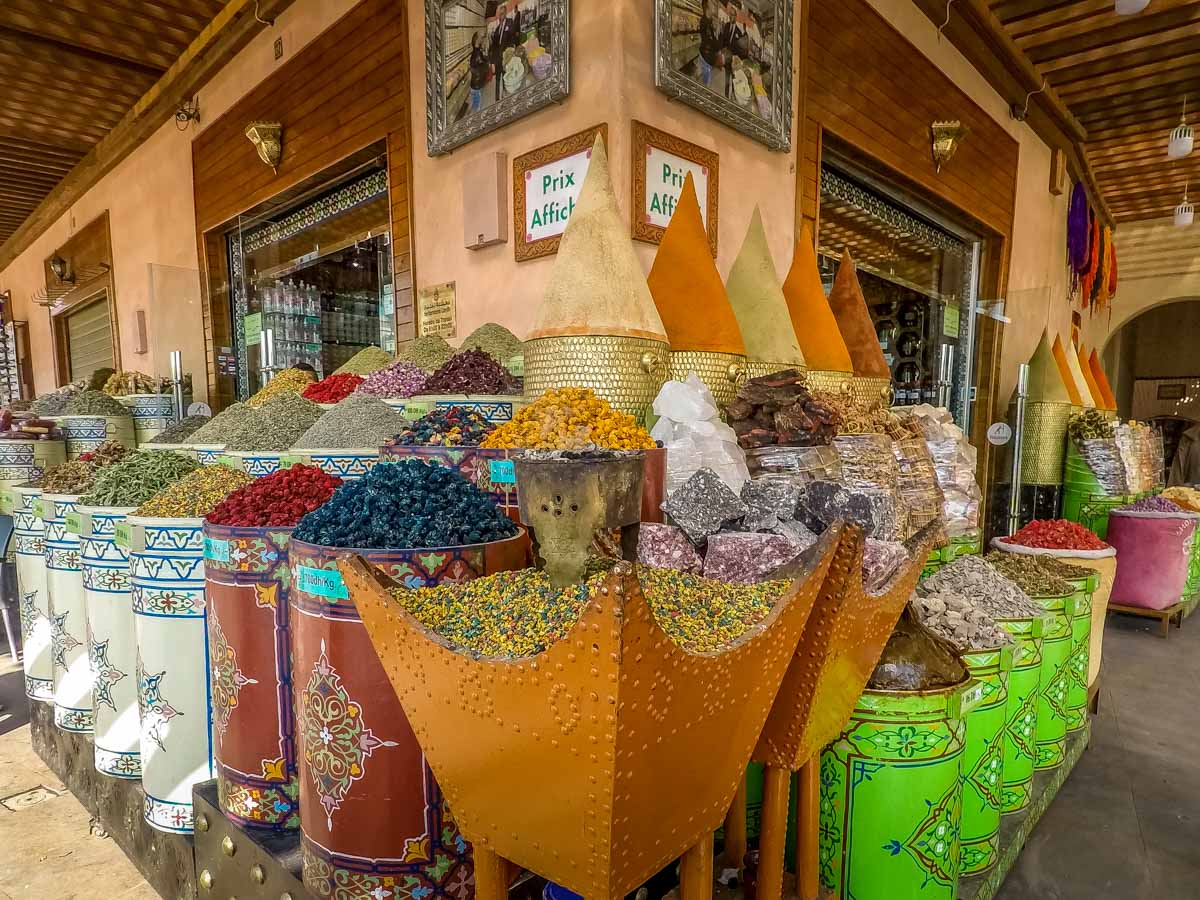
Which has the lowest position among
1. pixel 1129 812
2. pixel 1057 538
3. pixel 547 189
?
pixel 1129 812

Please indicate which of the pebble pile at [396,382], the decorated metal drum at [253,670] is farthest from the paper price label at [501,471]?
the pebble pile at [396,382]

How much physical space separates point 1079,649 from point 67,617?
2.81m

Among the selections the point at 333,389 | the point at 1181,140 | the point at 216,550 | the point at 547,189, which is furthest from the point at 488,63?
the point at 1181,140

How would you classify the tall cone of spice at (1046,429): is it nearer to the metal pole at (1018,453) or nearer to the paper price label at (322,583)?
the metal pole at (1018,453)

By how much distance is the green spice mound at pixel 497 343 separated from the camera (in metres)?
2.42

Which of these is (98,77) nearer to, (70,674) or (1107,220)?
(70,674)

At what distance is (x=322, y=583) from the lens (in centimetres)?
→ 90

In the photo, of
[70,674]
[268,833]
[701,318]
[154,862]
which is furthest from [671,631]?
[70,674]

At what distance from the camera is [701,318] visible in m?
1.88

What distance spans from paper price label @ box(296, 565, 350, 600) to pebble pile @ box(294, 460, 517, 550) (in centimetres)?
4

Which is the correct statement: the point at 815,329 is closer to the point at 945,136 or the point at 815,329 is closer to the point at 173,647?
the point at 173,647

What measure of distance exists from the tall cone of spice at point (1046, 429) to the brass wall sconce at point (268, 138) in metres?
5.23

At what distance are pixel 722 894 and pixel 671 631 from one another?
60 centimetres

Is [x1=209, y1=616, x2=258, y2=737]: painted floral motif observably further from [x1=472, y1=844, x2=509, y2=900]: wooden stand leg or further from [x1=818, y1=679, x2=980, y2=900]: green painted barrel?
[x1=818, y1=679, x2=980, y2=900]: green painted barrel
